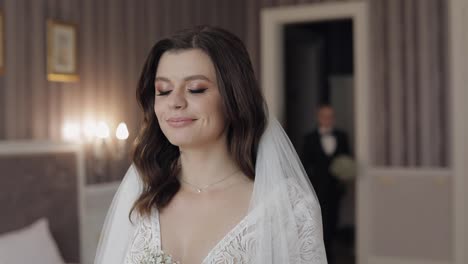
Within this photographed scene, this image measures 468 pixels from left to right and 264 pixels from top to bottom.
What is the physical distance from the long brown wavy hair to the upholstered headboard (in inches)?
68.5

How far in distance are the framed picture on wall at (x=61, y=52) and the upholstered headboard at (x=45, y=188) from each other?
47cm

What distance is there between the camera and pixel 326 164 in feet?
19.0

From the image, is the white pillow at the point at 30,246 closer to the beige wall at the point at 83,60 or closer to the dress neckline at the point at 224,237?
the beige wall at the point at 83,60

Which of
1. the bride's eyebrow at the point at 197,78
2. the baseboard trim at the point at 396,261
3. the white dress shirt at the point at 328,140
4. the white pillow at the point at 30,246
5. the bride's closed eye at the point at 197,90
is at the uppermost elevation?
the bride's eyebrow at the point at 197,78

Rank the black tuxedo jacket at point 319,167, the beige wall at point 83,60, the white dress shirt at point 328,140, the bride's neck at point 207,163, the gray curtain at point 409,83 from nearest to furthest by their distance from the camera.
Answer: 1. the bride's neck at point 207,163
2. the beige wall at point 83,60
3. the gray curtain at point 409,83
4. the black tuxedo jacket at point 319,167
5. the white dress shirt at point 328,140

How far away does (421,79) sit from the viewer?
508cm

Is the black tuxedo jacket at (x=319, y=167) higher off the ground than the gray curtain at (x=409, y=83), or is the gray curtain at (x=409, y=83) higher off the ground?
the gray curtain at (x=409, y=83)

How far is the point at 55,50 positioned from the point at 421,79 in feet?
10.1

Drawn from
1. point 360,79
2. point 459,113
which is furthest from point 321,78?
point 459,113

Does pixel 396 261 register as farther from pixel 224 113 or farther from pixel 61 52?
pixel 224 113

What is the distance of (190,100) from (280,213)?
0.37 m

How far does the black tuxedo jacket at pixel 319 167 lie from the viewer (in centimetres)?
571

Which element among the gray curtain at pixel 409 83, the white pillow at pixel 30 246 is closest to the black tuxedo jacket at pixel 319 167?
the gray curtain at pixel 409 83

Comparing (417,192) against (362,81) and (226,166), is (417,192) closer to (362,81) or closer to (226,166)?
(362,81)
